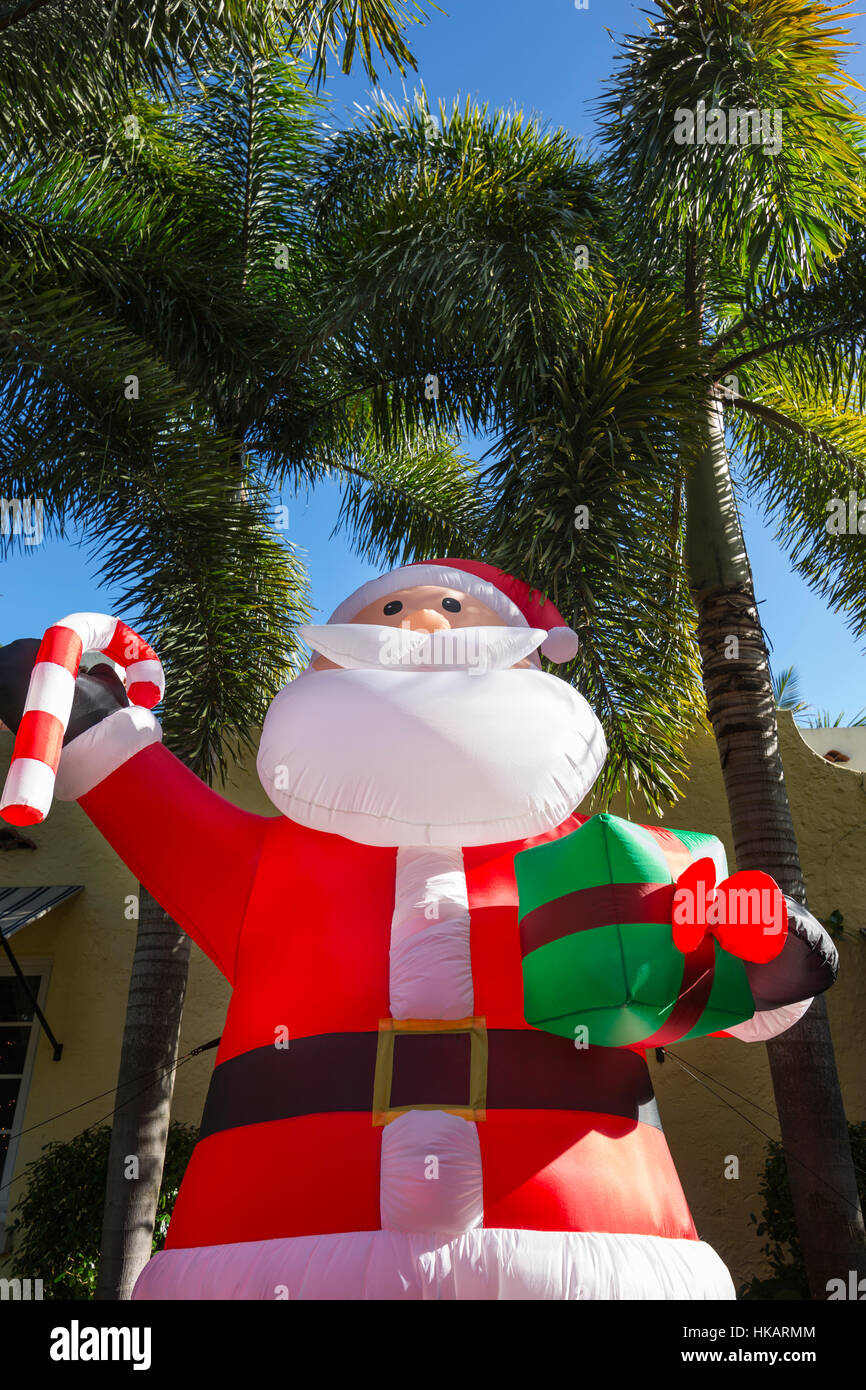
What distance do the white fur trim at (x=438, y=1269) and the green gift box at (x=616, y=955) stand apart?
45 cm

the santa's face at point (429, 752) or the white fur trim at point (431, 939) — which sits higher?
the santa's face at point (429, 752)

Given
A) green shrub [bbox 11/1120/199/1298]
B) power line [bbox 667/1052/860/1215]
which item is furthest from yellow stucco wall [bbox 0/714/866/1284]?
green shrub [bbox 11/1120/199/1298]

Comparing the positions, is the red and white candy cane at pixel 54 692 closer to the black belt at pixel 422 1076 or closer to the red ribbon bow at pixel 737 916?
the black belt at pixel 422 1076

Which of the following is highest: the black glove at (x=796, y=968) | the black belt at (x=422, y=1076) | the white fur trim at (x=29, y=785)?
the white fur trim at (x=29, y=785)

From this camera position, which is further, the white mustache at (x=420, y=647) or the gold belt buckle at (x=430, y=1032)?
the white mustache at (x=420, y=647)

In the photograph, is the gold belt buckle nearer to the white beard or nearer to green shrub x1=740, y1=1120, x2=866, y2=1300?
the white beard

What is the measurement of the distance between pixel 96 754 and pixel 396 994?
3.73 ft

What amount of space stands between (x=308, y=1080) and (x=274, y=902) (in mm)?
555

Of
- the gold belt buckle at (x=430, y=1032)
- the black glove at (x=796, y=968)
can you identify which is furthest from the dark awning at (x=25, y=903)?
the black glove at (x=796, y=968)

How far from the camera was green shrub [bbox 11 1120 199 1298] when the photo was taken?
17.0ft

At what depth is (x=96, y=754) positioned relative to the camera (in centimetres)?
287

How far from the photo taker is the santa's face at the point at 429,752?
2.54 metres

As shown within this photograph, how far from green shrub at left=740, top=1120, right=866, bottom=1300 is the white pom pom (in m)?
3.44

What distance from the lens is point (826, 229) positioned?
4789mm
